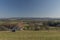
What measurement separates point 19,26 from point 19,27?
2.28 ft

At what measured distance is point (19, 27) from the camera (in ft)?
102

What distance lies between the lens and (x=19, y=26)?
31.8m
